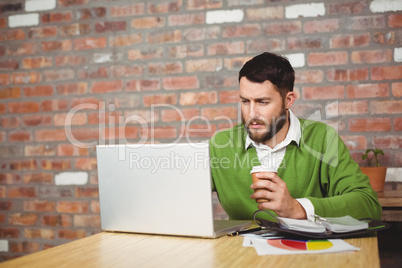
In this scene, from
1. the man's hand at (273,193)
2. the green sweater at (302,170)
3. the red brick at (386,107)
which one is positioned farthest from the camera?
the red brick at (386,107)

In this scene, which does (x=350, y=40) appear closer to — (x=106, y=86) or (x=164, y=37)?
(x=164, y=37)

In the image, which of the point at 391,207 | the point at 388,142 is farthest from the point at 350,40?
the point at 391,207

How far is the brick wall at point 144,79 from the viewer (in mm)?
2238

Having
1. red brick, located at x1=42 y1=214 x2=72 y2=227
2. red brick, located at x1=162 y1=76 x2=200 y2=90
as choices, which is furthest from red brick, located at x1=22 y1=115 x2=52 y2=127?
red brick, located at x1=162 y1=76 x2=200 y2=90

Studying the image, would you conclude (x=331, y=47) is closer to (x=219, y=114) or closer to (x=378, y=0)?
(x=378, y=0)

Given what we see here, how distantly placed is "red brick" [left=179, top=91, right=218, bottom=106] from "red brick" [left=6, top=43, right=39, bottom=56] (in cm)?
105

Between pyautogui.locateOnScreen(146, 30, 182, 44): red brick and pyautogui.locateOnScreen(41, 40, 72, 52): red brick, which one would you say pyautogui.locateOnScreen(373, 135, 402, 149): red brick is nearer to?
pyautogui.locateOnScreen(146, 30, 182, 44): red brick

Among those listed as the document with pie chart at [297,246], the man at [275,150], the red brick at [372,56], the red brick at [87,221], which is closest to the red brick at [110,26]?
the man at [275,150]

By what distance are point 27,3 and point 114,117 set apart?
38.4 inches

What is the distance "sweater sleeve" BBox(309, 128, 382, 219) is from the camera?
1.35 metres

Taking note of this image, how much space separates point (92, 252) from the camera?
108cm

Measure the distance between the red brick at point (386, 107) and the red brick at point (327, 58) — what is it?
287 mm

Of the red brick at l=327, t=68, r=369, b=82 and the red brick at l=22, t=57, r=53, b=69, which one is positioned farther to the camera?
the red brick at l=22, t=57, r=53, b=69

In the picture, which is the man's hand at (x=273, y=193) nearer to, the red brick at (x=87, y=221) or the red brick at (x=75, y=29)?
the red brick at (x=87, y=221)
